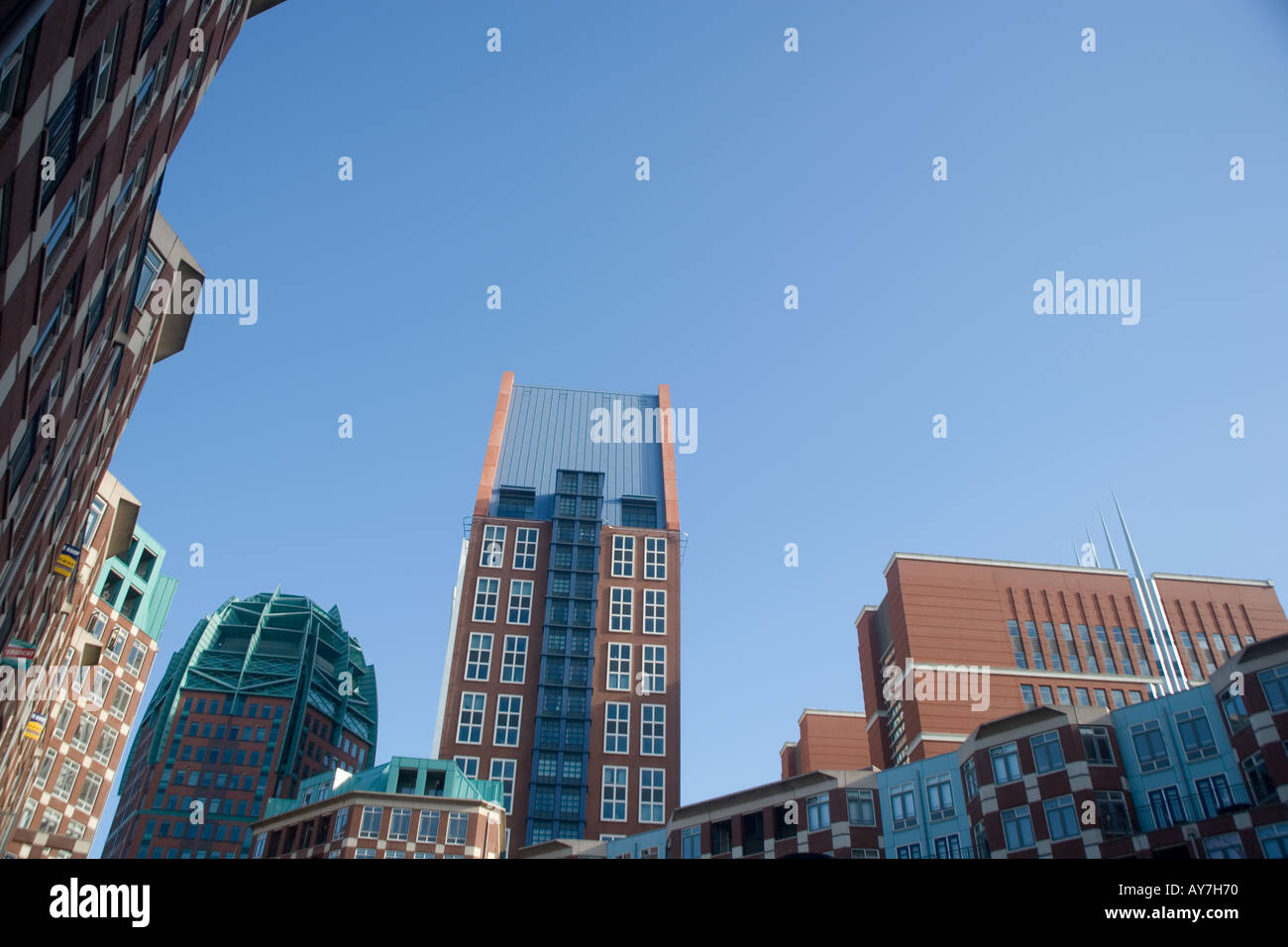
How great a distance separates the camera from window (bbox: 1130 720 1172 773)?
48125mm

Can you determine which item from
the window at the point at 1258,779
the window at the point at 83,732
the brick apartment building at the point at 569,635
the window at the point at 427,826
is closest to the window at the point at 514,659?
the brick apartment building at the point at 569,635

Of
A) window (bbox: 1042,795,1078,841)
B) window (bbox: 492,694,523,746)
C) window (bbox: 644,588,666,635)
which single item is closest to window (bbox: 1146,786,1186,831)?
window (bbox: 1042,795,1078,841)

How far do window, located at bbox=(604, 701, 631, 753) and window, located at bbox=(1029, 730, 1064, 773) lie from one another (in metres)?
47.1

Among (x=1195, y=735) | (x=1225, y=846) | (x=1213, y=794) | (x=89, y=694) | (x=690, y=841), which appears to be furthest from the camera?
(x=89, y=694)

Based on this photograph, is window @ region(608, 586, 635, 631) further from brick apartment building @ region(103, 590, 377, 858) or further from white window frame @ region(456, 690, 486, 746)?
brick apartment building @ region(103, 590, 377, 858)

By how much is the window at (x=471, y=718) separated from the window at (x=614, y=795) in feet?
42.1

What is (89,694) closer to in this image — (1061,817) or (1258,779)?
(1061,817)

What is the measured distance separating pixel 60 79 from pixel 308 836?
63391 mm

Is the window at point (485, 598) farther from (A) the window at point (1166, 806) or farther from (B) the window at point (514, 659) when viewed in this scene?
(A) the window at point (1166, 806)

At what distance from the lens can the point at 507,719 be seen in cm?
8975

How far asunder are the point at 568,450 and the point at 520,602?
23556mm

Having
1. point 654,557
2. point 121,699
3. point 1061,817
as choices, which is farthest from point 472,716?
point 1061,817

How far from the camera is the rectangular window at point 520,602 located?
3794 inches
